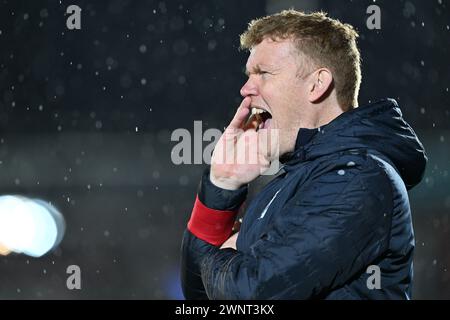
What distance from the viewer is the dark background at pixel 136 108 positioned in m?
6.68

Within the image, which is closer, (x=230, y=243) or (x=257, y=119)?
(x=230, y=243)

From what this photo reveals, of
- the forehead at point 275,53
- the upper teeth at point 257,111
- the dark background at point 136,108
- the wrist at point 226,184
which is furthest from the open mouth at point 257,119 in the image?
the dark background at point 136,108

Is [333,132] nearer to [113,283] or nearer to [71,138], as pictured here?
[113,283]

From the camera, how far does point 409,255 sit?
156 centimetres

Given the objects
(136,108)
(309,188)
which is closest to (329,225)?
(309,188)

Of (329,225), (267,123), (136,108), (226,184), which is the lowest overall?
(329,225)

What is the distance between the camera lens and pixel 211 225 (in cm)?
166

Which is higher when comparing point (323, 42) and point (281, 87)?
point (323, 42)

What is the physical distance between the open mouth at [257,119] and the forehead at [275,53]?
0.44ft

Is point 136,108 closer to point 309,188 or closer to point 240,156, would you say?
point 240,156

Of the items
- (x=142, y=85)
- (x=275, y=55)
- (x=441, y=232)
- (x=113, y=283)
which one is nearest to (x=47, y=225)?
(x=113, y=283)

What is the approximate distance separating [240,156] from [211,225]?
174 mm

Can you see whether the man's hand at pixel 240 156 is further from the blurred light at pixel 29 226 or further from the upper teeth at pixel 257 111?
the blurred light at pixel 29 226

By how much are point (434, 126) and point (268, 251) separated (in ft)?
19.2
